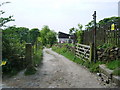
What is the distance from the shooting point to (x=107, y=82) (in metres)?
4.34

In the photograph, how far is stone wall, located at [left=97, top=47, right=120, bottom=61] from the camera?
5.47 meters

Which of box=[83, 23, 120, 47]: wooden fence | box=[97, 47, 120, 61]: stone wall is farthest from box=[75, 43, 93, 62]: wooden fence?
box=[83, 23, 120, 47]: wooden fence

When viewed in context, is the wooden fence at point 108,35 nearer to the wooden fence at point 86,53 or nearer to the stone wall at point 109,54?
the stone wall at point 109,54

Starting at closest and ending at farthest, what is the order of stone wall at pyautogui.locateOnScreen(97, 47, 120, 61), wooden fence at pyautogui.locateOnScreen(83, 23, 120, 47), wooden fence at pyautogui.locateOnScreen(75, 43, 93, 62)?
stone wall at pyautogui.locateOnScreen(97, 47, 120, 61) → wooden fence at pyautogui.locateOnScreen(83, 23, 120, 47) → wooden fence at pyautogui.locateOnScreen(75, 43, 93, 62)

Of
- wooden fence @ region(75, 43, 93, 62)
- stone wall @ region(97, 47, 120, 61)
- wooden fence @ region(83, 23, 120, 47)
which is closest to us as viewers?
stone wall @ region(97, 47, 120, 61)

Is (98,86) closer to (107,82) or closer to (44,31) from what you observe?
(107,82)

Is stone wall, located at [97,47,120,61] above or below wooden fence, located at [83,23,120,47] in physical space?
below

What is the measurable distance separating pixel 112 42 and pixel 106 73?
2408mm

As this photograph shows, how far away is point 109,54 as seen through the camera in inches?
230

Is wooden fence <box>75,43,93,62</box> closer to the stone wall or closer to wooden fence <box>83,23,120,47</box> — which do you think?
the stone wall

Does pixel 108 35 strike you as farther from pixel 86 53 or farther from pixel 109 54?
pixel 86 53

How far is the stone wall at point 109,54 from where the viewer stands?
5.47 m

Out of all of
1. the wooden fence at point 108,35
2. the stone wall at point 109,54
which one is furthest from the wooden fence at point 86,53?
the wooden fence at point 108,35

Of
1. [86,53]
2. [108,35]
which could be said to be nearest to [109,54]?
[108,35]
